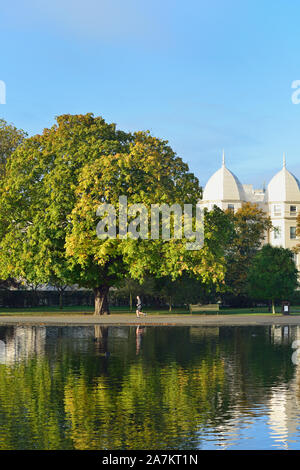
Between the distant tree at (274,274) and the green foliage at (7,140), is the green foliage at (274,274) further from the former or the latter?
the green foliage at (7,140)

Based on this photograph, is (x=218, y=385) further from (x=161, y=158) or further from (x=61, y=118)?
(x=61, y=118)

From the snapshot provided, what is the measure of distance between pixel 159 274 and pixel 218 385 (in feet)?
101

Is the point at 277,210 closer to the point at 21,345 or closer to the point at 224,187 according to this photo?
the point at 224,187

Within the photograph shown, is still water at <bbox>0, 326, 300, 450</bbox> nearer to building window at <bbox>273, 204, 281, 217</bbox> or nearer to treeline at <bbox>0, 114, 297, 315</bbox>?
treeline at <bbox>0, 114, 297, 315</bbox>

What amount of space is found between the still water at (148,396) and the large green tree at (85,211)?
18.8 meters

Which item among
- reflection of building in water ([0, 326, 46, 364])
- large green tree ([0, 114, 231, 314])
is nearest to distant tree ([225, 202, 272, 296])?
large green tree ([0, 114, 231, 314])

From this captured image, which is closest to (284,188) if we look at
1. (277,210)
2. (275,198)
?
(275,198)

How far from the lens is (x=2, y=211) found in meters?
48.9

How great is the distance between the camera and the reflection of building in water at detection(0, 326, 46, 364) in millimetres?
21500

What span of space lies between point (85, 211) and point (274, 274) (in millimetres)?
20327
